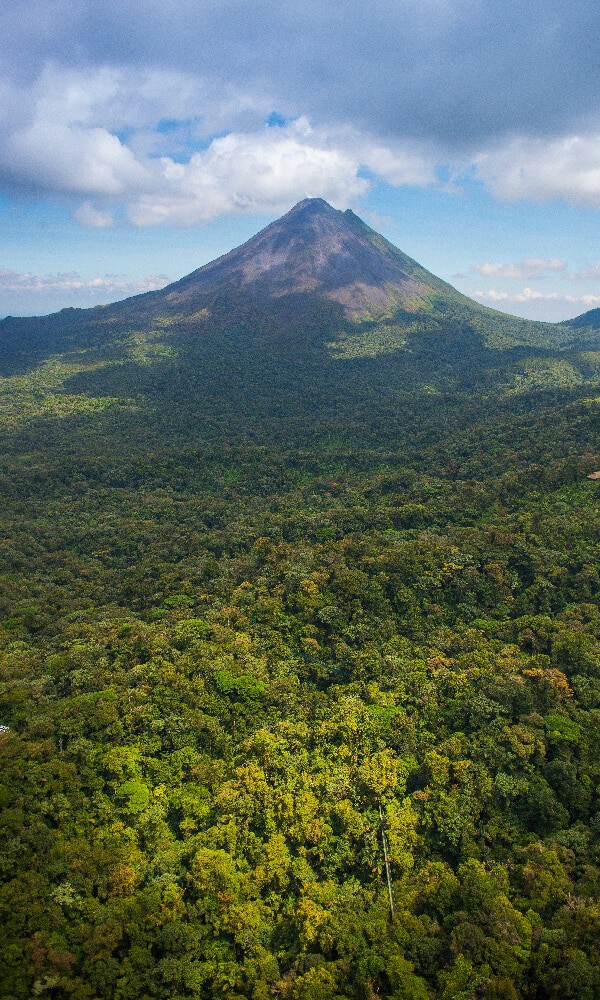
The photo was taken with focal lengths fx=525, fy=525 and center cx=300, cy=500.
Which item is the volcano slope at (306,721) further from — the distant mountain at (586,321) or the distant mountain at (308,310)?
the distant mountain at (586,321)

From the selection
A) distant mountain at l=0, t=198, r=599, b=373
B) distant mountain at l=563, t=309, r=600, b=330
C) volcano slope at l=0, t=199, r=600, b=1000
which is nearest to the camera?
volcano slope at l=0, t=199, r=600, b=1000

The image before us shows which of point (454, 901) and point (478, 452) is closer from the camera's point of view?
point (454, 901)

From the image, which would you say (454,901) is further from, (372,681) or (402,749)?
(372,681)

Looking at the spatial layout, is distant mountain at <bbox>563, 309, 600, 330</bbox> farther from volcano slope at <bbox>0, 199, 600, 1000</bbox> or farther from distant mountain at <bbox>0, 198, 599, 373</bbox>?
volcano slope at <bbox>0, 199, 600, 1000</bbox>

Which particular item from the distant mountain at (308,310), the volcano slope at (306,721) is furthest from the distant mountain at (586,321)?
the volcano slope at (306,721)

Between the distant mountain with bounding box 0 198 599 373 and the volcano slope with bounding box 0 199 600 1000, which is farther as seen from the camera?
the distant mountain with bounding box 0 198 599 373

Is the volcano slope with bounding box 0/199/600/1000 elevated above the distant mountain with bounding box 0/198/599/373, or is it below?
below

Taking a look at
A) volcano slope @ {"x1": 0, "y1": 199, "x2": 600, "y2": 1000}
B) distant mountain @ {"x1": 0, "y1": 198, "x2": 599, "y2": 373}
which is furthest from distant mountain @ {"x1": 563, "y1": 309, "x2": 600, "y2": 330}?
volcano slope @ {"x1": 0, "y1": 199, "x2": 600, "y2": 1000}

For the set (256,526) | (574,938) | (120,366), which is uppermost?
(120,366)

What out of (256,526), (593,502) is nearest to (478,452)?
(593,502)
